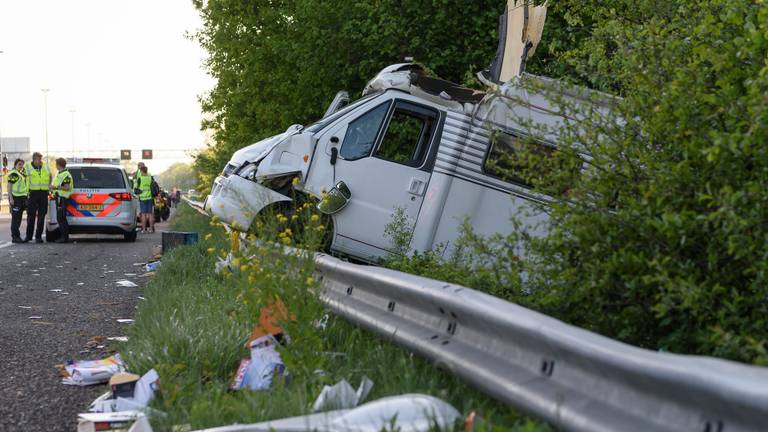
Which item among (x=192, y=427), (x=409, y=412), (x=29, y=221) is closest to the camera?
(x=409, y=412)

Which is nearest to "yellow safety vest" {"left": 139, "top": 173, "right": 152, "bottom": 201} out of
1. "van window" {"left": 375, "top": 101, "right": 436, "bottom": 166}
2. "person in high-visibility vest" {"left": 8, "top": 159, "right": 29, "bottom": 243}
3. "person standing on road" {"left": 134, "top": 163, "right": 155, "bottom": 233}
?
"person standing on road" {"left": 134, "top": 163, "right": 155, "bottom": 233}

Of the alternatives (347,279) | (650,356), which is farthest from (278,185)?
(650,356)

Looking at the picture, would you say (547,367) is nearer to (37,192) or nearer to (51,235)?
(51,235)

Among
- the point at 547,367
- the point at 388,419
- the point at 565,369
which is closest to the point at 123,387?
the point at 388,419

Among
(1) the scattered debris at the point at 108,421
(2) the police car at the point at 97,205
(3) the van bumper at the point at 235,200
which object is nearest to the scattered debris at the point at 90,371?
(1) the scattered debris at the point at 108,421

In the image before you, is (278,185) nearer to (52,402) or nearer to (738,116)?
(52,402)

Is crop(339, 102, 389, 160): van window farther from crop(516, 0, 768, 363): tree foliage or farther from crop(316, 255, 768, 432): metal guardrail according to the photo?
crop(316, 255, 768, 432): metal guardrail

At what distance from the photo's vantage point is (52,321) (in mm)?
8508

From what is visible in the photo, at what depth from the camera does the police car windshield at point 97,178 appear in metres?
21.8

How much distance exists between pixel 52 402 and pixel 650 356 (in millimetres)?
3483

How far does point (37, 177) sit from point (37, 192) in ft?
1.02

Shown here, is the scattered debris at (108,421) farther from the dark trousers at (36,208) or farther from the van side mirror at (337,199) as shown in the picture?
the dark trousers at (36,208)

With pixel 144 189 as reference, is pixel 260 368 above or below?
above

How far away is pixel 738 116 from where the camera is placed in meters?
4.74
